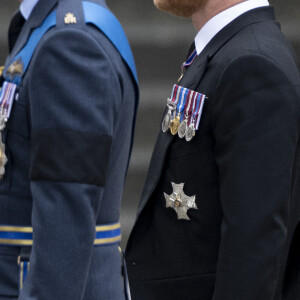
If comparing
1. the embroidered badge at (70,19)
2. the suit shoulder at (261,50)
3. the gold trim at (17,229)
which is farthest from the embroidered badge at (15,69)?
the suit shoulder at (261,50)

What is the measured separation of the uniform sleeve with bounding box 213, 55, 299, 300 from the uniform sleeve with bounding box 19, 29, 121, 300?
0.28 meters

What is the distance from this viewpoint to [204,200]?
1814 millimetres

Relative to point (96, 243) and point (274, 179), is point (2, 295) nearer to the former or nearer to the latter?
point (96, 243)

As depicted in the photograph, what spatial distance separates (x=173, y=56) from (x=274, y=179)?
1869 millimetres

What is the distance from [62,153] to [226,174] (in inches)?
14.2

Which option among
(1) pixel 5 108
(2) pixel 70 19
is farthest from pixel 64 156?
(2) pixel 70 19

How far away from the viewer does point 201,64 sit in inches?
74.7

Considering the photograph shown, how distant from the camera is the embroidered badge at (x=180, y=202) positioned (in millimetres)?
1829

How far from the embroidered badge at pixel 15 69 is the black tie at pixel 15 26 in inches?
8.5

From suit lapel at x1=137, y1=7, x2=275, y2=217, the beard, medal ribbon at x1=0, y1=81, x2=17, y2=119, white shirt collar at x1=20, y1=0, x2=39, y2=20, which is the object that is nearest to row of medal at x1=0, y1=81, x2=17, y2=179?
medal ribbon at x1=0, y1=81, x2=17, y2=119

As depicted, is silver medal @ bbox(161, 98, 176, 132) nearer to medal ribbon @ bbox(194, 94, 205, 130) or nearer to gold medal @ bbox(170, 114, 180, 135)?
gold medal @ bbox(170, 114, 180, 135)

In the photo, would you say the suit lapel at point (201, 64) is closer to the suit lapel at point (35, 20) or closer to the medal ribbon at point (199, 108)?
the medal ribbon at point (199, 108)

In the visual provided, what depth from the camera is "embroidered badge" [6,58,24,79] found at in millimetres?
1711

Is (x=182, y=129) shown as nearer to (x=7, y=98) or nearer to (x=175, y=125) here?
(x=175, y=125)
